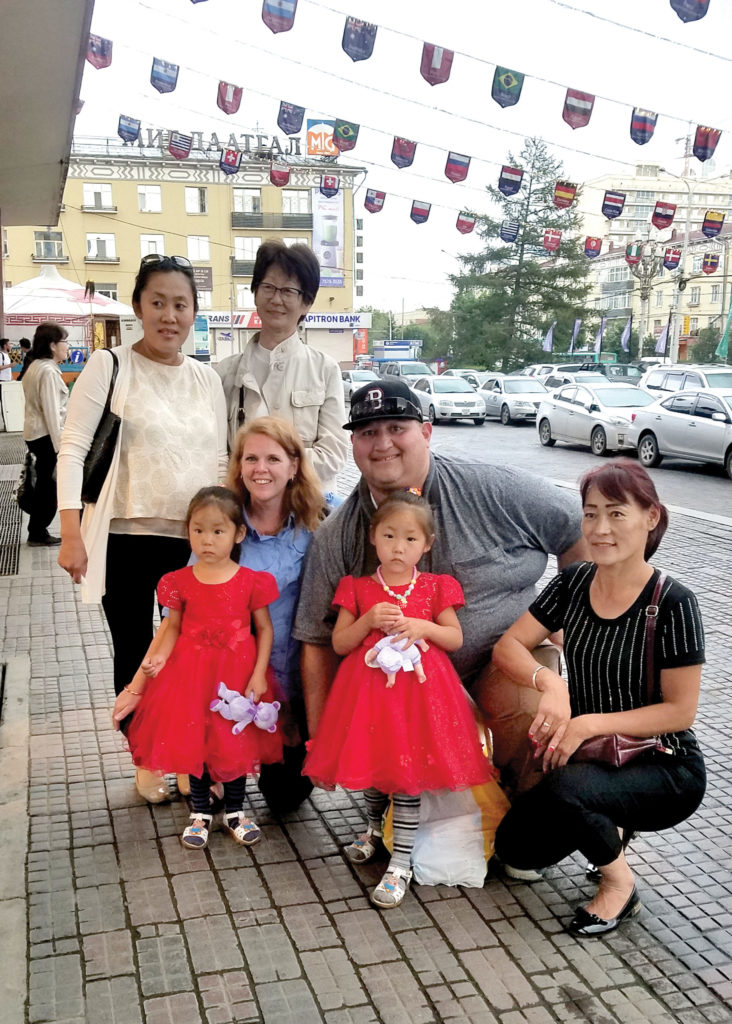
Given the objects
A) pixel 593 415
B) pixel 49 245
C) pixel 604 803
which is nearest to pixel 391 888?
pixel 604 803

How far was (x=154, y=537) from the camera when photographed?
3729 mm

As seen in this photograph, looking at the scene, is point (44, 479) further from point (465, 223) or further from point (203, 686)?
point (465, 223)

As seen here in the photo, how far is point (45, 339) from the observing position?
8.59 metres

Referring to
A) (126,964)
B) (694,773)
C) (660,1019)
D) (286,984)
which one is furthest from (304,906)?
(694,773)

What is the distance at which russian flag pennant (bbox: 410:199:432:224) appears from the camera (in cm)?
2502

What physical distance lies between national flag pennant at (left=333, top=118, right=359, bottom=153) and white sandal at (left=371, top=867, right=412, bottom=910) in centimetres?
1604

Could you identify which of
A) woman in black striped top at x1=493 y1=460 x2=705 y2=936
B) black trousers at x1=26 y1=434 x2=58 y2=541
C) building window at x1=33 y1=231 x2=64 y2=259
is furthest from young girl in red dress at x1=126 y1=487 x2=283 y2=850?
building window at x1=33 y1=231 x2=64 y2=259

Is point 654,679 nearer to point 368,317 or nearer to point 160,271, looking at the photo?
point 160,271

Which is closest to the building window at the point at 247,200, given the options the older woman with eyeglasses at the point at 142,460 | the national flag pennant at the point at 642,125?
the national flag pennant at the point at 642,125

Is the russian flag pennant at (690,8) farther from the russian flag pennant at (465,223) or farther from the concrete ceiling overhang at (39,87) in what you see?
the russian flag pennant at (465,223)

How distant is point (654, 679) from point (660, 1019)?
37.9 inches

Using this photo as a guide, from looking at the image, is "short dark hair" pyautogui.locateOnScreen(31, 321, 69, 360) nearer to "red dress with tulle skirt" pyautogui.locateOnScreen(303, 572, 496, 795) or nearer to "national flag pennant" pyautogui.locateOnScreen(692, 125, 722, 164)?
"red dress with tulle skirt" pyautogui.locateOnScreen(303, 572, 496, 795)

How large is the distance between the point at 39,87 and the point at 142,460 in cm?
525

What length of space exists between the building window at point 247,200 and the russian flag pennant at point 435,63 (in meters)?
42.9
